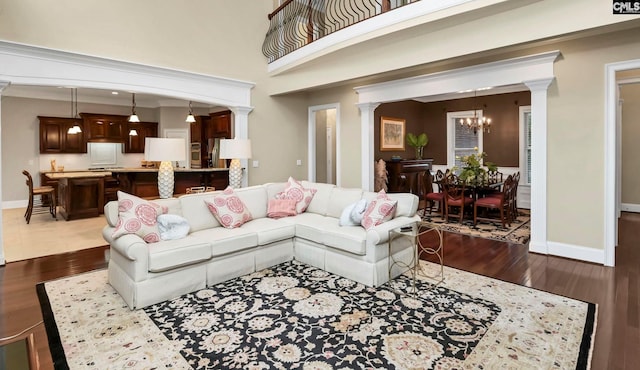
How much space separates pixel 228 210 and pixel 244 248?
1.95 feet

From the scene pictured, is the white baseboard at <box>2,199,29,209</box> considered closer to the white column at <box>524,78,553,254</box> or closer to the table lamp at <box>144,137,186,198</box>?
the table lamp at <box>144,137,186,198</box>

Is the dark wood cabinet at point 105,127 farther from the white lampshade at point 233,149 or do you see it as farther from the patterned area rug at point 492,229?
the patterned area rug at point 492,229

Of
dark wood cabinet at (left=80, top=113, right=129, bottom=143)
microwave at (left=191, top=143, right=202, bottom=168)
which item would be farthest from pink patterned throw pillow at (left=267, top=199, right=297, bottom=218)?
dark wood cabinet at (left=80, top=113, right=129, bottom=143)

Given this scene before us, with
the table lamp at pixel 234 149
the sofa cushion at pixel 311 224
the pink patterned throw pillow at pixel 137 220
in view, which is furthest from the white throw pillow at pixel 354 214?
the table lamp at pixel 234 149

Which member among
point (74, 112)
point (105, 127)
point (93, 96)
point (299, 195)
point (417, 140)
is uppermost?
point (93, 96)

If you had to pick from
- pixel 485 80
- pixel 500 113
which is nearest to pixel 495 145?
pixel 500 113

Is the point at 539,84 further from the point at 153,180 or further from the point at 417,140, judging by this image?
the point at 153,180

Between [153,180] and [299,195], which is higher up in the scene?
[153,180]

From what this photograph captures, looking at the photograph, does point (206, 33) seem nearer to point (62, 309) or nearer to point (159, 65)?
point (159, 65)

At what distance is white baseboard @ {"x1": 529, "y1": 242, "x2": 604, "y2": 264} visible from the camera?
4211mm

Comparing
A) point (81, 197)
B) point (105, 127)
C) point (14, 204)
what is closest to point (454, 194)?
point (81, 197)

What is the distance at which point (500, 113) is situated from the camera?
8.59 meters

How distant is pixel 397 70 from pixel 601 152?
272 cm

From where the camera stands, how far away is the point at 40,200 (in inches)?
354
